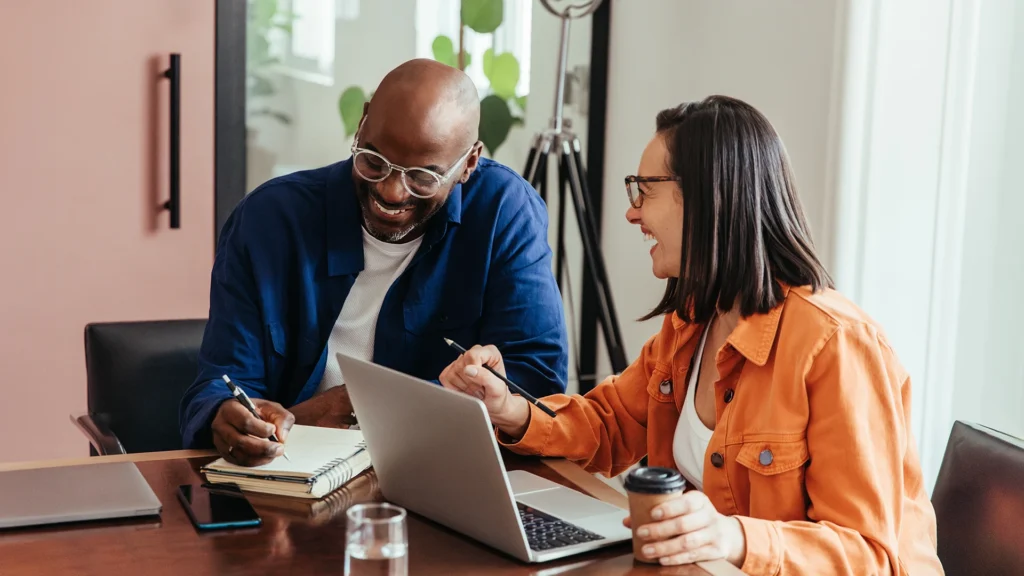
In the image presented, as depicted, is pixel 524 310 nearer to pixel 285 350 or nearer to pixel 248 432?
pixel 285 350

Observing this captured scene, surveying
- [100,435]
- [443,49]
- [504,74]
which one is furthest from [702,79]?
[100,435]

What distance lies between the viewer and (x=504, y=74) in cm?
335

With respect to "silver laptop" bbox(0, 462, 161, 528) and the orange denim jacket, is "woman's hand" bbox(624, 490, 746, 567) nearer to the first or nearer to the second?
the orange denim jacket

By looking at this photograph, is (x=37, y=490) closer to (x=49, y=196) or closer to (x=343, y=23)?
(x=49, y=196)

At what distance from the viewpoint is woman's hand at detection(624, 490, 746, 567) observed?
1.06m

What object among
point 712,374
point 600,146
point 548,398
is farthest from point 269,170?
point 712,374

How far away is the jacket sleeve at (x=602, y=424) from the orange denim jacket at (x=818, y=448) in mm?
231

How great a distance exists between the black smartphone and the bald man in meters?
0.32

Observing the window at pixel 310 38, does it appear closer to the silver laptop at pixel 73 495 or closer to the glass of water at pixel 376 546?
the silver laptop at pixel 73 495

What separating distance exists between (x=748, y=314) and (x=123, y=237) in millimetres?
2144

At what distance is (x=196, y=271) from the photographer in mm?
3025

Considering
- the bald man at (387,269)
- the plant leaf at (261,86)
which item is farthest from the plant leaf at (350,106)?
the bald man at (387,269)

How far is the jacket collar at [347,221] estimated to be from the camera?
176cm

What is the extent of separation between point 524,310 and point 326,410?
39cm
